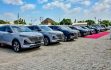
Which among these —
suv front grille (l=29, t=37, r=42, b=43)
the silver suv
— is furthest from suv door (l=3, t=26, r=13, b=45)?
suv front grille (l=29, t=37, r=42, b=43)

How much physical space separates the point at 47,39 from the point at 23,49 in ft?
9.75

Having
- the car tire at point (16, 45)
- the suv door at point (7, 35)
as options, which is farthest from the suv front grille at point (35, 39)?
the suv door at point (7, 35)

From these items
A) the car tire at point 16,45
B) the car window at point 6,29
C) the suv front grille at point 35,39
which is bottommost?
the car tire at point 16,45

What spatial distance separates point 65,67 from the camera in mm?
8133

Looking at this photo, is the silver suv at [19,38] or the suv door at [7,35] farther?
the suv door at [7,35]

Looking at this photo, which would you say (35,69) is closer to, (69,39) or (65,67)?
(65,67)

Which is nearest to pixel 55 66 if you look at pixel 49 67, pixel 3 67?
pixel 49 67

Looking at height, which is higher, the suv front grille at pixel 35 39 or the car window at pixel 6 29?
the car window at pixel 6 29

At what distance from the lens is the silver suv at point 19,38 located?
41.8ft

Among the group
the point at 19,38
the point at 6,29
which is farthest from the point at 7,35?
the point at 19,38

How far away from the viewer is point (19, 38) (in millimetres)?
12898

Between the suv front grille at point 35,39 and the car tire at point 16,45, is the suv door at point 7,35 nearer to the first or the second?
the car tire at point 16,45

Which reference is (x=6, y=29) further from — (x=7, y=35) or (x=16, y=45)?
(x=16, y=45)

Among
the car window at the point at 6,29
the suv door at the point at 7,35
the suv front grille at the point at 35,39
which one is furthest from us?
the car window at the point at 6,29
